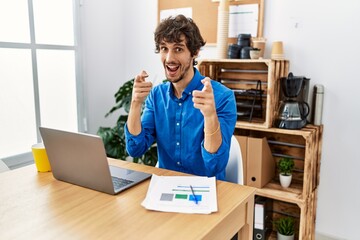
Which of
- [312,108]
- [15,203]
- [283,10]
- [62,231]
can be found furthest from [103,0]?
[62,231]

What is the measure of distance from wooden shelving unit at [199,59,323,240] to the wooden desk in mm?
985

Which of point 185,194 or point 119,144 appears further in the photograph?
point 119,144

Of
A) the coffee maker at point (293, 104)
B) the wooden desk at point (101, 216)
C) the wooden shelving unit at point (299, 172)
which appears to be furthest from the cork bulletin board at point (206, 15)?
the wooden desk at point (101, 216)

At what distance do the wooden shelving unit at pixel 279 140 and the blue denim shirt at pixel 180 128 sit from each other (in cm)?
63

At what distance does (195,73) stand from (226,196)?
74 centimetres

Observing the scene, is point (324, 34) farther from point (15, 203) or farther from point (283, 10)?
point (15, 203)

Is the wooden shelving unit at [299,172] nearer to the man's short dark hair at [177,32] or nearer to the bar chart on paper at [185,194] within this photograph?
the man's short dark hair at [177,32]

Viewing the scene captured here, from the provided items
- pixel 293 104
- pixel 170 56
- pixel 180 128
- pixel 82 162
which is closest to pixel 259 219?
pixel 293 104

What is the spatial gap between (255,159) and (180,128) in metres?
0.79

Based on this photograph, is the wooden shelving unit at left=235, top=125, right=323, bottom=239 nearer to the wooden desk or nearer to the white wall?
the white wall

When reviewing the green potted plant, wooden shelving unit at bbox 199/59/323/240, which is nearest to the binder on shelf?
wooden shelving unit at bbox 199/59/323/240

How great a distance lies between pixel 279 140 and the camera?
2.37 m

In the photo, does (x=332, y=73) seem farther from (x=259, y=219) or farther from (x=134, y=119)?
(x=134, y=119)

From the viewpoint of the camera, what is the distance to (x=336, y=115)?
2137mm
